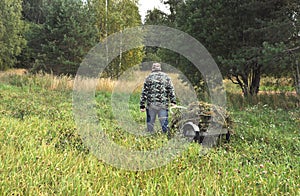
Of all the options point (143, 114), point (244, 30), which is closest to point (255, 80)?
point (244, 30)

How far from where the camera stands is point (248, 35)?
39.8 feet

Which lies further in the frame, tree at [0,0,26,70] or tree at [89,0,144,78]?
tree at [0,0,26,70]

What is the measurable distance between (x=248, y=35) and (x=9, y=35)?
22.0 metres

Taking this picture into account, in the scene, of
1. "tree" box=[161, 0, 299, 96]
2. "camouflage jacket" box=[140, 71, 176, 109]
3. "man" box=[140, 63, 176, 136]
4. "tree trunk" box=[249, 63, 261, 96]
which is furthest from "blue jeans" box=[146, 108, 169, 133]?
"tree trunk" box=[249, 63, 261, 96]

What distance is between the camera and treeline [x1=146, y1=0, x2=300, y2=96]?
9.96 metres

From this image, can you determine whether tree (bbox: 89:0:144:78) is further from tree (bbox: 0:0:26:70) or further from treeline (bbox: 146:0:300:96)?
treeline (bbox: 146:0:300:96)

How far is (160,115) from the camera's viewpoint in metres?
6.05

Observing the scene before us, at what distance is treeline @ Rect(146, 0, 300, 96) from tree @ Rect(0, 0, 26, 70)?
1774 cm

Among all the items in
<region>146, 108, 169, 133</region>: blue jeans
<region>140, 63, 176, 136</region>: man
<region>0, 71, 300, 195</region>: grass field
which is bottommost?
<region>0, 71, 300, 195</region>: grass field

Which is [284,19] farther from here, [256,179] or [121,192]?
[121,192]

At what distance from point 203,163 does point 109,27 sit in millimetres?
20679

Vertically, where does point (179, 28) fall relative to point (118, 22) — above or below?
below

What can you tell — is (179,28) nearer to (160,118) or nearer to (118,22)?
(118,22)

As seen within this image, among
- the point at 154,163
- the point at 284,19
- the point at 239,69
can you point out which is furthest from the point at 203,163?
the point at 284,19
